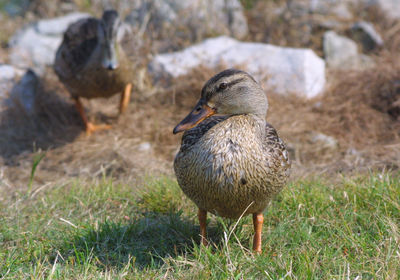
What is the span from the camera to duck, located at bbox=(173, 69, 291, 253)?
2.80 m

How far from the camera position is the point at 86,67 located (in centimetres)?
575

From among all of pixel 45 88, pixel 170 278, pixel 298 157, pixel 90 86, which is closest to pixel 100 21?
pixel 90 86

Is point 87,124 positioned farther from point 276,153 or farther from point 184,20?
point 276,153

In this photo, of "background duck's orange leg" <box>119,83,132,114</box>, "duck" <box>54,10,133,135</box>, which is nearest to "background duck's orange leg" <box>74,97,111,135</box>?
"duck" <box>54,10,133,135</box>

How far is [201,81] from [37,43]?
3024 millimetres

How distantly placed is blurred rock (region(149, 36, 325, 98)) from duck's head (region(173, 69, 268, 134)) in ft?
10.0

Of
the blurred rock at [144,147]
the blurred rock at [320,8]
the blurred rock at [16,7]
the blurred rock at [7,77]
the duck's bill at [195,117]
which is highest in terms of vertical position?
the blurred rock at [16,7]

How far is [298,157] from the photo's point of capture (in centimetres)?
498

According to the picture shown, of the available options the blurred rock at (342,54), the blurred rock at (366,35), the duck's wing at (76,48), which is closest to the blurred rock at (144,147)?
the duck's wing at (76,48)

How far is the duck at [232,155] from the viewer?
280 centimetres

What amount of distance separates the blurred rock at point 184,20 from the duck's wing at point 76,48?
47.5 inches

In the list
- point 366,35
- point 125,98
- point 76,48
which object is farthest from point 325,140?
point 76,48

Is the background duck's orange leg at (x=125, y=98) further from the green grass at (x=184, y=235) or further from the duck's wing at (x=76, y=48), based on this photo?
the green grass at (x=184, y=235)

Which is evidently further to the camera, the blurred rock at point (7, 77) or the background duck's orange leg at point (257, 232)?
the blurred rock at point (7, 77)
